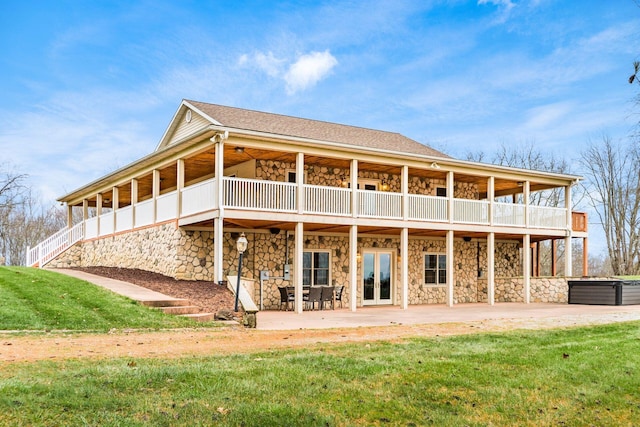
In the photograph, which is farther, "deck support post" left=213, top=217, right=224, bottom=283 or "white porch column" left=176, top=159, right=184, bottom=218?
"white porch column" left=176, top=159, right=184, bottom=218

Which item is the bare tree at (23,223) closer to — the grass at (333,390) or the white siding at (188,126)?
the white siding at (188,126)

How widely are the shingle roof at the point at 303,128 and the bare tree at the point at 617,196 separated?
20.9 meters

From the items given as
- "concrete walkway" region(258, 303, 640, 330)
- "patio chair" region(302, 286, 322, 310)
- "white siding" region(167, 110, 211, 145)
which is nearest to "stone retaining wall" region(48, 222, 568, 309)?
"patio chair" region(302, 286, 322, 310)

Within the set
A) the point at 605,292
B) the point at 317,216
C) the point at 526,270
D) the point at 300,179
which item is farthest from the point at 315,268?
the point at 605,292

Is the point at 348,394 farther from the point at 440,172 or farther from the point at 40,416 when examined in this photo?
the point at 440,172

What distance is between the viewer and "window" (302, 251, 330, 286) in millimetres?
18688

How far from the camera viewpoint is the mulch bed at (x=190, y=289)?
12891 mm

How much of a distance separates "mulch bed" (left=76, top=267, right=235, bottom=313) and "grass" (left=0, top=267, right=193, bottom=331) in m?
1.30

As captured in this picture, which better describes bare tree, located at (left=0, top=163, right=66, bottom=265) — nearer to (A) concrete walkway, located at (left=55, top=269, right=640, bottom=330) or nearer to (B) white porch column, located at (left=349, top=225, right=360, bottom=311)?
(A) concrete walkway, located at (left=55, top=269, right=640, bottom=330)

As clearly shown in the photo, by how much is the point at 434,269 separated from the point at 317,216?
7.26 metres

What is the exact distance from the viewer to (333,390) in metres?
5.75

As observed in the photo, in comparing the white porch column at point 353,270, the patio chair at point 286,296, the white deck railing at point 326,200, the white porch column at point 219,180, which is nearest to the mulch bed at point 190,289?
the white porch column at point 219,180

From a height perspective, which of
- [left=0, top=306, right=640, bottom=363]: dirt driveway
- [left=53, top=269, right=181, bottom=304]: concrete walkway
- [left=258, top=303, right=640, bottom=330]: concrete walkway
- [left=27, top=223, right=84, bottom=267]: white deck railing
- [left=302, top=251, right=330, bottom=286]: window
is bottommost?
[left=258, top=303, right=640, bottom=330]: concrete walkway

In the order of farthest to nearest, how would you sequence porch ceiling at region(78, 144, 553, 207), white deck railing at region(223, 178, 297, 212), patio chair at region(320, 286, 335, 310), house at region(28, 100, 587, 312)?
1. porch ceiling at region(78, 144, 553, 207)
2. patio chair at region(320, 286, 335, 310)
3. house at region(28, 100, 587, 312)
4. white deck railing at region(223, 178, 297, 212)
